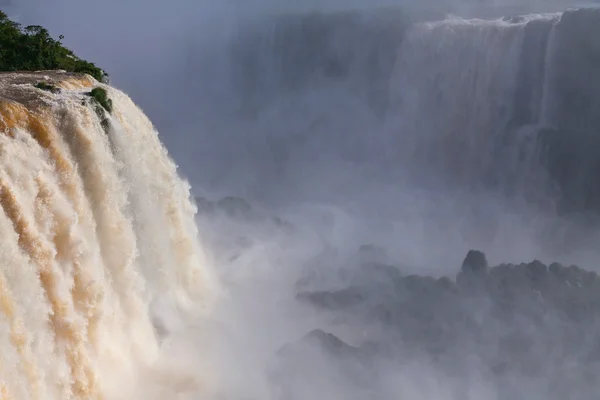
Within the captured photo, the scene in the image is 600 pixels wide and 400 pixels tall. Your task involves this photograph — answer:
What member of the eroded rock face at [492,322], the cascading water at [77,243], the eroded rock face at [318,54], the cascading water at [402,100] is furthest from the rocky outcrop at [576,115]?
the cascading water at [77,243]

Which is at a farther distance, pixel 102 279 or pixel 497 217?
pixel 497 217

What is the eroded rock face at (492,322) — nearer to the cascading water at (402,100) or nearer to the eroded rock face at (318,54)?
the cascading water at (402,100)

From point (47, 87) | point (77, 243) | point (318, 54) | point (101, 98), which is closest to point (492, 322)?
point (77, 243)

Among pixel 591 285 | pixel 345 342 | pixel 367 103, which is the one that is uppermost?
pixel 367 103

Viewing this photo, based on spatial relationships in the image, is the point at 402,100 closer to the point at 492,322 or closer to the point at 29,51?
the point at 492,322

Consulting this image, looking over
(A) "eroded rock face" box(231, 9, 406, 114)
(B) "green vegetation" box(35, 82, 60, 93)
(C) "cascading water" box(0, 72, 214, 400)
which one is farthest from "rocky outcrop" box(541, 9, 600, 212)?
(B) "green vegetation" box(35, 82, 60, 93)

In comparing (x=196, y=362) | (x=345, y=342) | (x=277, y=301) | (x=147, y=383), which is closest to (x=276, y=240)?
(x=277, y=301)

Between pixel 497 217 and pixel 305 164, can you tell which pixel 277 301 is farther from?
pixel 305 164
